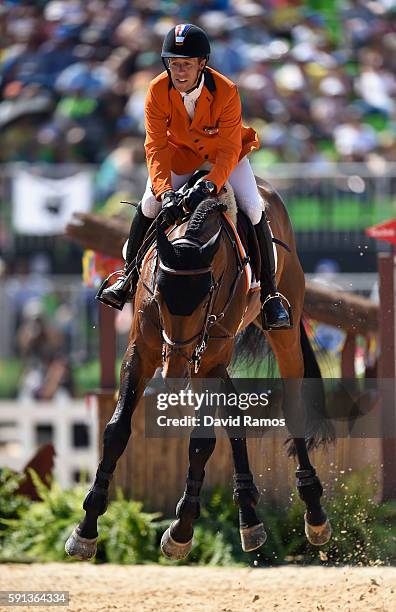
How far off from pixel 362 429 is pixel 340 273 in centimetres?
378

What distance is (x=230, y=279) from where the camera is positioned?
5.64 m

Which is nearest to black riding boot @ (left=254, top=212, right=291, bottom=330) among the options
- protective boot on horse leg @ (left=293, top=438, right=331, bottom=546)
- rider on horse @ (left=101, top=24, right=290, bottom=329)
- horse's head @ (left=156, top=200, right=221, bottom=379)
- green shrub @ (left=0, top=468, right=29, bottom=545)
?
rider on horse @ (left=101, top=24, right=290, bottom=329)

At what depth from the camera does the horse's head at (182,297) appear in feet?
16.8

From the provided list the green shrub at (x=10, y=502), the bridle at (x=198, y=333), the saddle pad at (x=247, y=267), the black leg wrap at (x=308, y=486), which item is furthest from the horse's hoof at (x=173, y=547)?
the green shrub at (x=10, y=502)

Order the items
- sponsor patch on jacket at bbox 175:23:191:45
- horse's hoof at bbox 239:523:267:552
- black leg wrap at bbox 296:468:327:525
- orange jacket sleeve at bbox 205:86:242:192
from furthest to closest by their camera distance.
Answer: black leg wrap at bbox 296:468:327:525 → horse's hoof at bbox 239:523:267:552 → orange jacket sleeve at bbox 205:86:242:192 → sponsor patch on jacket at bbox 175:23:191:45

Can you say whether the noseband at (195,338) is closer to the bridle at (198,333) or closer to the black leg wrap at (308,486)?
the bridle at (198,333)

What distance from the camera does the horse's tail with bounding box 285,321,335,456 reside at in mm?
6750

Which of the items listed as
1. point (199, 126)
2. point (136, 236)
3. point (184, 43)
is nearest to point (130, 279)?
point (136, 236)

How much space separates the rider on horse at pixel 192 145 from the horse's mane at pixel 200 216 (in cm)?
5

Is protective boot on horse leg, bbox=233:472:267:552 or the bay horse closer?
the bay horse

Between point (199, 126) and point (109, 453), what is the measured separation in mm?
1697

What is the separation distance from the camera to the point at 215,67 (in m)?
13.6

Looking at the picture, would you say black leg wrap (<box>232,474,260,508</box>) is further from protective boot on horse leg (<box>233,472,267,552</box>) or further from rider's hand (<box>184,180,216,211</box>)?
rider's hand (<box>184,180,216,211</box>)

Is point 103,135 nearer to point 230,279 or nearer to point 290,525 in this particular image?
point 290,525
